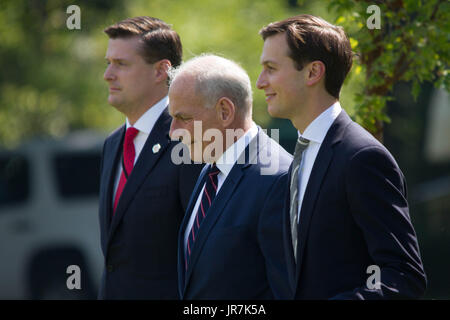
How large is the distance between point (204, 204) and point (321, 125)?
0.76 metres

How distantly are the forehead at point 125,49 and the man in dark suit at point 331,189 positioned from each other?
49.8 inches

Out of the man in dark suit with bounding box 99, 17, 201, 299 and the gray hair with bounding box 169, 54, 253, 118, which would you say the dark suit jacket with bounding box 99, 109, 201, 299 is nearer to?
the man in dark suit with bounding box 99, 17, 201, 299

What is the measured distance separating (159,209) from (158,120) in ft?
1.87

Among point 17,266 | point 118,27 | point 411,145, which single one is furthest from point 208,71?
point 411,145

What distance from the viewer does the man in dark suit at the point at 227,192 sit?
11.1 ft

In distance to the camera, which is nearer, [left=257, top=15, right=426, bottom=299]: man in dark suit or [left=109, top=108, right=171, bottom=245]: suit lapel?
[left=257, top=15, right=426, bottom=299]: man in dark suit

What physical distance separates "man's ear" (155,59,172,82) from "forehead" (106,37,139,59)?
14 cm

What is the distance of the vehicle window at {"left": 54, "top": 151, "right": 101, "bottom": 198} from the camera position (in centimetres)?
1063

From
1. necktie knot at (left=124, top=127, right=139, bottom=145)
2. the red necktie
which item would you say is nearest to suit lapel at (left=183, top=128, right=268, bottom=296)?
the red necktie

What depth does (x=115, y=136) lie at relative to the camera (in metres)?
4.55

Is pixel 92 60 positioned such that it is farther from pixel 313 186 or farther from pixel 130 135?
pixel 313 186

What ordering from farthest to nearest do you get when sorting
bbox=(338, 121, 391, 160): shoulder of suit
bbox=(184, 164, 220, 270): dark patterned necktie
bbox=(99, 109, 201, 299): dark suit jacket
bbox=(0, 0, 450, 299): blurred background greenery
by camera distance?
bbox=(0, 0, 450, 299): blurred background greenery, bbox=(99, 109, 201, 299): dark suit jacket, bbox=(184, 164, 220, 270): dark patterned necktie, bbox=(338, 121, 391, 160): shoulder of suit

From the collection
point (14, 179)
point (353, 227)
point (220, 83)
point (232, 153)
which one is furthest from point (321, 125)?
point (14, 179)

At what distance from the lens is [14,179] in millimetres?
10547
